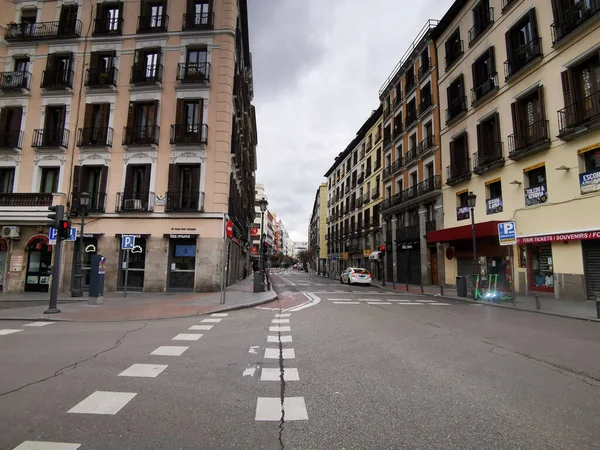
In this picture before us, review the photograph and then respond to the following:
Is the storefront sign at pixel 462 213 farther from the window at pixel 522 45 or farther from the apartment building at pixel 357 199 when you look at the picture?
the apartment building at pixel 357 199

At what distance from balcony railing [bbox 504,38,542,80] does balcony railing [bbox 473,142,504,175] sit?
3777mm

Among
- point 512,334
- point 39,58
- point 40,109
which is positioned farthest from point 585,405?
point 39,58

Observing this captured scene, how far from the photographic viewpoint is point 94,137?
776 inches

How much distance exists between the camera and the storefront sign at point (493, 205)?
63.6 feet

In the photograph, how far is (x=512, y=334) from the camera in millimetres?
7965

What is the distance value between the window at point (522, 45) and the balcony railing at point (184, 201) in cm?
1801

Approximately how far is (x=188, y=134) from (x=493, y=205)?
17.9 metres

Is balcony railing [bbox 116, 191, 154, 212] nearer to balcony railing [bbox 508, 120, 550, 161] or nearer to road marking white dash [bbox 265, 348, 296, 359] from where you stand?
road marking white dash [bbox 265, 348, 296, 359]

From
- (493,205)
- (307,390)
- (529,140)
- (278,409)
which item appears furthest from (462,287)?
(278,409)

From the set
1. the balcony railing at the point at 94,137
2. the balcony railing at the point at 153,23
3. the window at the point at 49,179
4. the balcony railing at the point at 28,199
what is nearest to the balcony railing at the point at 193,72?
the balcony railing at the point at 153,23

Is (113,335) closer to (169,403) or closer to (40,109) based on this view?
(169,403)

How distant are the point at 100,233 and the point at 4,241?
4.86 m

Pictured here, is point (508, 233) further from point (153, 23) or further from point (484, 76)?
point (153, 23)

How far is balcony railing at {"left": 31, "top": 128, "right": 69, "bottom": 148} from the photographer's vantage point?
19719 millimetres
